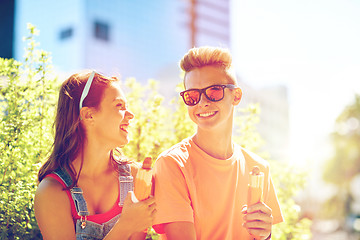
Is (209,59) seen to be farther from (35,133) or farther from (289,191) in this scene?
(289,191)

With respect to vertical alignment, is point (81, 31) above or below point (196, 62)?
above

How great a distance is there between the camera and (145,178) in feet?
6.68

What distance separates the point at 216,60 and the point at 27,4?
4425 centimetres

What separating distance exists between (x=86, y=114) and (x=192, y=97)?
2.33 ft

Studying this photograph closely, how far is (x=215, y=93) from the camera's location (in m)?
2.46

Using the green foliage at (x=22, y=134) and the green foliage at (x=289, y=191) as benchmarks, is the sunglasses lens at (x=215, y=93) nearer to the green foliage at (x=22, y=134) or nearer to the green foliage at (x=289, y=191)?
the green foliage at (x=22, y=134)

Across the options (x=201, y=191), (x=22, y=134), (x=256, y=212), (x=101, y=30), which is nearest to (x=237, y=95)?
(x=201, y=191)

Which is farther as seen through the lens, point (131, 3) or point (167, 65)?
point (167, 65)

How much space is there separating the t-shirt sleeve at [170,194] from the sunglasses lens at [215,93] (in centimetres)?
45

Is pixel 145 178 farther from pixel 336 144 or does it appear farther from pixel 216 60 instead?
pixel 336 144

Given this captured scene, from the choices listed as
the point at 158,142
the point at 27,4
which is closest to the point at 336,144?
the point at 27,4

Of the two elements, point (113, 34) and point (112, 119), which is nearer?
point (112, 119)

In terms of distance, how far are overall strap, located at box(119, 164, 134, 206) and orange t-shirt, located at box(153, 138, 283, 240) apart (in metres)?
0.38

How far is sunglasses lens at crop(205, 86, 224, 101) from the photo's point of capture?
2.45 m
